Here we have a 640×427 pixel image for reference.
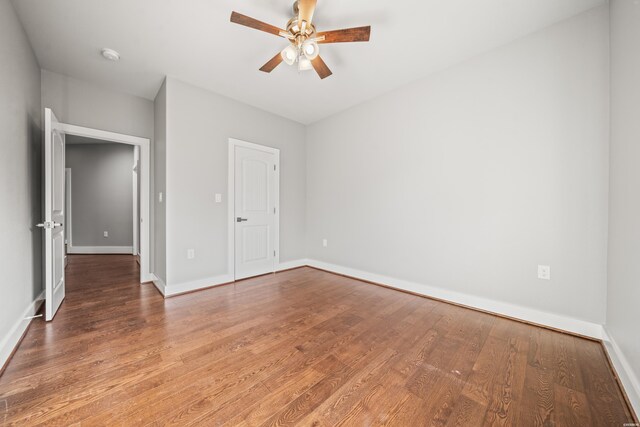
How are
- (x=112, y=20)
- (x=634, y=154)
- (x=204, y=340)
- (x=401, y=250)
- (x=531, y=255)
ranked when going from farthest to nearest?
1. (x=401, y=250)
2. (x=531, y=255)
3. (x=112, y=20)
4. (x=204, y=340)
5. (x=634, y=154)

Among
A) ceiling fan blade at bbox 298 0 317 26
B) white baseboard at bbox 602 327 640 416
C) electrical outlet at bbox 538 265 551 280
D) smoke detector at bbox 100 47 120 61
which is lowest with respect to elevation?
white baseboard at bbox 602 327 640 416

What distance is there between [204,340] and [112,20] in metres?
2.76

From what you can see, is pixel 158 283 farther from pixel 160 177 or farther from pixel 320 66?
pixel 320 66

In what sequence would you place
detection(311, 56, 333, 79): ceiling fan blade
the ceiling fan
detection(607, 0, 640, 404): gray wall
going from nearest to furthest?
1. detection(607, 0, 640, 404): gray wall
2. the ceiling fan
3. detection(311, 56, 333, 79): ceiling fan blade

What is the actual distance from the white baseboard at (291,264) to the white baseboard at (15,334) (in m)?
2.68

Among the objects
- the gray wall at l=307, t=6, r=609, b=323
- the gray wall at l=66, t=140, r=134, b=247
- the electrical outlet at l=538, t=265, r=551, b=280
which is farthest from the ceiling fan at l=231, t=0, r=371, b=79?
the gray wall at l=66, t=140, r=134, b=247

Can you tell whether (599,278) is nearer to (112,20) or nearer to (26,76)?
(112,20)

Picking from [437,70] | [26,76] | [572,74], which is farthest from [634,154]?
[26,76]

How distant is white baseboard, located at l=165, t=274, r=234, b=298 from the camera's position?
2884 millimetres

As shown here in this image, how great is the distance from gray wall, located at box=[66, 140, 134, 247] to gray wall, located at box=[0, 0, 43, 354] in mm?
3524

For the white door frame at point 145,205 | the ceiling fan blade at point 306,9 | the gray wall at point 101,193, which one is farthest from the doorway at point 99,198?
the ceiling fan blade at point 306,9

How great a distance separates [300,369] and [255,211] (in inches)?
101

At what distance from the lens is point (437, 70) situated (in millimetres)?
2742

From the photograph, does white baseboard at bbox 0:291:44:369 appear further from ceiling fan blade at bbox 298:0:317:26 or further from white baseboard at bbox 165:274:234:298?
ceiling fan blade at bbox 298:0:317:26
